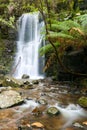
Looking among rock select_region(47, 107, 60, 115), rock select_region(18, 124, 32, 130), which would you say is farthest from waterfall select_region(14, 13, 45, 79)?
rock select_region(18, 124, 32, 130)

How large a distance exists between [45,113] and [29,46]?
738 cm

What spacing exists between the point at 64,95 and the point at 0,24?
700 centimetres

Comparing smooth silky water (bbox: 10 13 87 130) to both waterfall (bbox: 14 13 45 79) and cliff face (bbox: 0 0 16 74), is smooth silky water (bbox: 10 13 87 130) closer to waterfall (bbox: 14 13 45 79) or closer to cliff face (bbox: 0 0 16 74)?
waterfall (bbox: 14 13 45 79)

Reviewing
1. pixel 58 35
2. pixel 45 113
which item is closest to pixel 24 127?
pixel 45 113

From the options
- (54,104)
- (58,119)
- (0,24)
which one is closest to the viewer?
(58,119)

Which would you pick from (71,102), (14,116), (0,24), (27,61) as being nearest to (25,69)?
(27,61)

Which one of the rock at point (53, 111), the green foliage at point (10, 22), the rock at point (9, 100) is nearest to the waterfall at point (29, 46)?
the green foliage at point (10, 22)

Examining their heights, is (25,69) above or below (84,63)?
below

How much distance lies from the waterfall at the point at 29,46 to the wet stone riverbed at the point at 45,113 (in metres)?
4.14

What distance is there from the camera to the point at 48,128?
437cm

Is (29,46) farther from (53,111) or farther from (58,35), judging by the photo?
(53,111)

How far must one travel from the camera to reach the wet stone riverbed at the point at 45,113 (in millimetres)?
4451

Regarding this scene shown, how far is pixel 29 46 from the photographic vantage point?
12203mm

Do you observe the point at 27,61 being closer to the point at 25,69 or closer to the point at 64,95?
the point at 25,69
